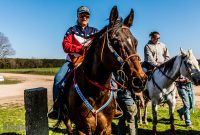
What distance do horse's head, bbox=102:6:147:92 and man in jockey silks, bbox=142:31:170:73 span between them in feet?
20.9

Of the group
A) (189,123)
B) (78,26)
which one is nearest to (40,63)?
(189,123)

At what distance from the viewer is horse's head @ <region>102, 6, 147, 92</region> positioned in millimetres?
4168

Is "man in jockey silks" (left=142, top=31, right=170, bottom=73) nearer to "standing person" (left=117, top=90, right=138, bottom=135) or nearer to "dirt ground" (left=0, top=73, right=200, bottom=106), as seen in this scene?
"standing person" (left=117, top=90, right=138, bottom=135)

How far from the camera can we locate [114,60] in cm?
450

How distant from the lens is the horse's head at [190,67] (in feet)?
30.4

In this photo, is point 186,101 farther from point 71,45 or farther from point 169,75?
point 71,45

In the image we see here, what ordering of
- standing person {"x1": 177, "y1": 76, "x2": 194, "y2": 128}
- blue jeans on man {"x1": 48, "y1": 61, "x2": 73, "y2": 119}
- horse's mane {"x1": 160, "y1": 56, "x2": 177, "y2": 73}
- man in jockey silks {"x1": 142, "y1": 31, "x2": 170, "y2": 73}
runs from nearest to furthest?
blue jeans on man {"x1": 48, "y1": 61, "x2": 73, "y2": 119}, horse's mane {"x1": 160, "y1": 56, "x2": 177, "y2": 73}, man in jockey silks {"x1": 142, "y1": 31, "x2": 170, "y2": 73}, standing person {"x1": 177, "y1": 76, "x2": 194, "y2": 128}

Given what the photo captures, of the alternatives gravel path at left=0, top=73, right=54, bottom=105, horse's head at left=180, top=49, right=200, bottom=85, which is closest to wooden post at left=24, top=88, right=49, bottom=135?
horse's head at left=180, top=49, right=200, bottom=85

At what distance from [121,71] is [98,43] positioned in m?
0.82

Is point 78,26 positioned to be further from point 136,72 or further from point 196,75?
point 196,75

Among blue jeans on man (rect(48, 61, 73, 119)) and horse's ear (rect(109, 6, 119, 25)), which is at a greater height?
horse's ear (rect(109, 6, 119, 25))

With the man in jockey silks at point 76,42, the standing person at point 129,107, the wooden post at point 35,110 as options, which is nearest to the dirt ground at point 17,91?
the standing person at point 129,107

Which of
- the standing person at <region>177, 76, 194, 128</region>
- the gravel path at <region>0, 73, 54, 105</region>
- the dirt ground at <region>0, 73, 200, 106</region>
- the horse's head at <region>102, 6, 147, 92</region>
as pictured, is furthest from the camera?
the gravel path at <region>0, 73, 54, 105</region>

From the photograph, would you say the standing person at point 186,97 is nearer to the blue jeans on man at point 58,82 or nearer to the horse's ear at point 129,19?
the blue jeans on man at point 58,82
